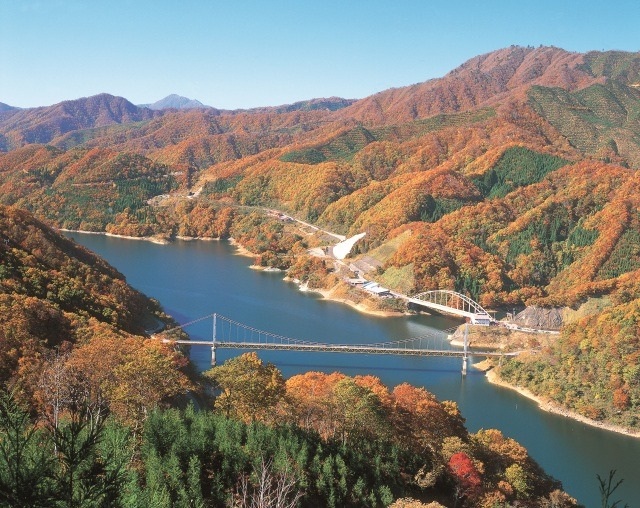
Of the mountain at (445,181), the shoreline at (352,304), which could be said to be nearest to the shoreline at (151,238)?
the mountain at (445,181)

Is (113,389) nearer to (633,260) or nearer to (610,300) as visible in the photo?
(610,300)

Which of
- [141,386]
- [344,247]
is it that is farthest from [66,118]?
[141,386]

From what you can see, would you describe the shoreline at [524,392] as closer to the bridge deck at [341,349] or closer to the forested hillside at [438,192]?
the forested hillside at [438,192]

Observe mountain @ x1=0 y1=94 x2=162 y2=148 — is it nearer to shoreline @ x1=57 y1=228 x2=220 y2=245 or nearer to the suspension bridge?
shoreline @ x1=57 y1=228 x2=220 y2=245

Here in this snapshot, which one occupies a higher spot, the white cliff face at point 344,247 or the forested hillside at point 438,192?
the forested hillside at point 438,192

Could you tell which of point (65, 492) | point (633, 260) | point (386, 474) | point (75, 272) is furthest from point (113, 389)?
point (633, 260)

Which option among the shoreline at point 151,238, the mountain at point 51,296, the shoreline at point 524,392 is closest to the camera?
the mountain at point 51,296
